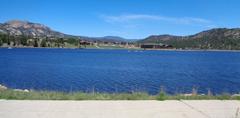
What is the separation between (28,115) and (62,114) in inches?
37.7

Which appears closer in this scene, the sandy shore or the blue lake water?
the sandy shore

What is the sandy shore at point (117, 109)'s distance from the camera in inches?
415

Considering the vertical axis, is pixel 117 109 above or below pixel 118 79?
above

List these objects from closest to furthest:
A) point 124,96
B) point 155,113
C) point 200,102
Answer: point 155,113 < point 200,102 < point 124,96

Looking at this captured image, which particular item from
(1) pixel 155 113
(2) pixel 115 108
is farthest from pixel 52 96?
(1) pixel 155 113

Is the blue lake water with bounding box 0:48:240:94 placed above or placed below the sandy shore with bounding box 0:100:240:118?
below

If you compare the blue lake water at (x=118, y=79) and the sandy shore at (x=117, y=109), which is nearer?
the sandy shore at (x=117, y=109)

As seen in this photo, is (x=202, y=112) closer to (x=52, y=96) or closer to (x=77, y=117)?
(x=77, y=117)

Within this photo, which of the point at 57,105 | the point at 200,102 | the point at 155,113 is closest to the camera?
the point at 155,113

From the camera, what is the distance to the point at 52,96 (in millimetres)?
13945

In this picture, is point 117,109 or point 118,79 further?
point 118,79

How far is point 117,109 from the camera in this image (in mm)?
11508

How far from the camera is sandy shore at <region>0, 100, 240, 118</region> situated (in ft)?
34.6

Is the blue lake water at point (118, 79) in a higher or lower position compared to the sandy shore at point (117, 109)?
lower
